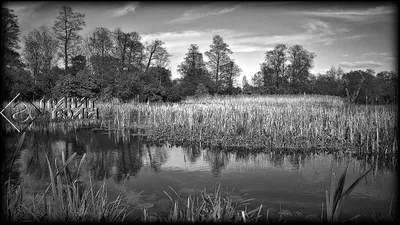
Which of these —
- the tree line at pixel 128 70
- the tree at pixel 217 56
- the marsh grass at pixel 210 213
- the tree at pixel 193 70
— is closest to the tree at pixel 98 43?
the tree line at pixel 128 70

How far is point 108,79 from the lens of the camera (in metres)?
23.5

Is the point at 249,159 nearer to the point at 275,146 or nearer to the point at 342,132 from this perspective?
the point at 275,146

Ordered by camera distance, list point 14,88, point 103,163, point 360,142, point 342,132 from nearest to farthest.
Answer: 1. point 103,163
2. point 360,142
3. point 342,132
4. point 14,88

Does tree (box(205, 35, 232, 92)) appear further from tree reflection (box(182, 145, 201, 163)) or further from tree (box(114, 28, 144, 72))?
tree reflection (box(182, 145, 201, 163))

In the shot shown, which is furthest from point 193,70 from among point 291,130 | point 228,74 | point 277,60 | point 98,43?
point 291,130

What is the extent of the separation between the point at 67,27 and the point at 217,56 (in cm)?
2149

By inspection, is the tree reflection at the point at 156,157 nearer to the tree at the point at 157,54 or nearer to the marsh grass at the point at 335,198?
the marsh grass at the point at 335,198

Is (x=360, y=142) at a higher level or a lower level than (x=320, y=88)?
lower

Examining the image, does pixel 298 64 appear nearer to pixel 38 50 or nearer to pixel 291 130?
pixel 38 50

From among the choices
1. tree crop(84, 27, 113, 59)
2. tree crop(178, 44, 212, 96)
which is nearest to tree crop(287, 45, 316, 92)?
tree crop(178, 44, 212, 96)

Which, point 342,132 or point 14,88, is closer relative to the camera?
point 342,132

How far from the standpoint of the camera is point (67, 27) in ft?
100

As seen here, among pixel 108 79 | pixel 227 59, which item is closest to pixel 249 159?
pixel 108 79

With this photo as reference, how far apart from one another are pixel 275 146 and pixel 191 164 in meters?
2.91
